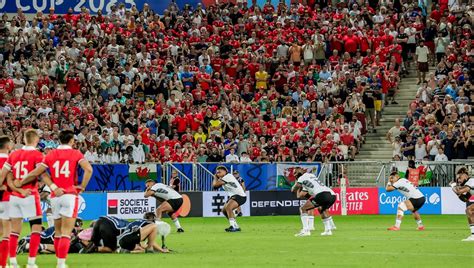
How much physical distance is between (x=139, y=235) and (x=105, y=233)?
75 centimetres

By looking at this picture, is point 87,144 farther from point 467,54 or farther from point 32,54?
point 467,54

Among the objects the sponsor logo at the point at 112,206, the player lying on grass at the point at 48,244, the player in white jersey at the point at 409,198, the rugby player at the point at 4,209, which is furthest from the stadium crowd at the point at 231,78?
the rugby player at the point at 4,209

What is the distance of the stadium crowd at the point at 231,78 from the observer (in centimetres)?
4419

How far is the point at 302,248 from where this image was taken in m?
26.0

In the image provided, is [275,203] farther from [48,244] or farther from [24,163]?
[24,163]

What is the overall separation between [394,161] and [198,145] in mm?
7958

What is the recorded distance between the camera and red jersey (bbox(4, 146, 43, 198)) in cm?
1930

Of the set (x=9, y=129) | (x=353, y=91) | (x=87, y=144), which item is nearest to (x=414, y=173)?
(x=353, y=91)

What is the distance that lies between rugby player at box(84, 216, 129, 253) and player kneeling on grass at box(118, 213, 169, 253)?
154 millimetres

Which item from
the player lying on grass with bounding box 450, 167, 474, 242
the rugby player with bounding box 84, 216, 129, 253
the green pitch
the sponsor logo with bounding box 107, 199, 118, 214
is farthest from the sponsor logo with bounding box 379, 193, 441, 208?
the rugby player with bounding box 84, 216, 129, 253

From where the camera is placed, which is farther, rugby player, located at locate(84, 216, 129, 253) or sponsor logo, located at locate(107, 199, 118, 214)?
sponsor logo, located at locate(107, 199, 118, 214)

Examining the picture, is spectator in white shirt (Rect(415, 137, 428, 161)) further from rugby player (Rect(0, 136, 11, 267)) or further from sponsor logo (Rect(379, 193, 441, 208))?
rugby player (Rect(0, 136, 11, 267))

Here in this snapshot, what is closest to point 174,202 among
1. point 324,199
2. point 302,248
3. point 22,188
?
point 324,199

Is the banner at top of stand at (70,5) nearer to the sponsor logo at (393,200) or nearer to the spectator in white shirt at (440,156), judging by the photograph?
the sponsor logo at (393,200)
